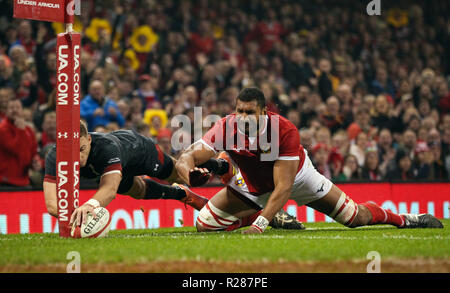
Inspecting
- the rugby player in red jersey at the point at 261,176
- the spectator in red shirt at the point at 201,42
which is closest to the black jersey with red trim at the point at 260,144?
the rugby player in red jersey at the point at 261,176

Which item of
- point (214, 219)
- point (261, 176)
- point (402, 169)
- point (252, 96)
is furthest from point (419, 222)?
point (402, 169)

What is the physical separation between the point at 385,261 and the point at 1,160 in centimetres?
773

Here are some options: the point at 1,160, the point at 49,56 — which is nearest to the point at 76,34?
the point at 1,160

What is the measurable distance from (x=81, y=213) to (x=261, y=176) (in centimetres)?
238

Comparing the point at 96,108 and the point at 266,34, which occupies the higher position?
the point at 266,34

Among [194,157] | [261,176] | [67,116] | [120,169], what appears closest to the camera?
[67,116]

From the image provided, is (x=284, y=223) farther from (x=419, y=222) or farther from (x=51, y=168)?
(x=51, y=168)

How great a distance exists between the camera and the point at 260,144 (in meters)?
8.30

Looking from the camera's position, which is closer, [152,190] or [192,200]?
[152,190]

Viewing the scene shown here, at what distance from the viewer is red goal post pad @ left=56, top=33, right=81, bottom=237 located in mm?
7457

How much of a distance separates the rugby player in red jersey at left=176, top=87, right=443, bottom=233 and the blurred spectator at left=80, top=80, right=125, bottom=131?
4.40 m

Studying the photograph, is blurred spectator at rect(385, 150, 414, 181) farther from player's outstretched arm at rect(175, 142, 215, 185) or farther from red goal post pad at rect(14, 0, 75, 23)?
red goal post pad at rect(14, 0, 75, 23)

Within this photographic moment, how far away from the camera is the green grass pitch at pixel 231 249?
6.01 metres

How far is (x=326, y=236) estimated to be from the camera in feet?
26.4
